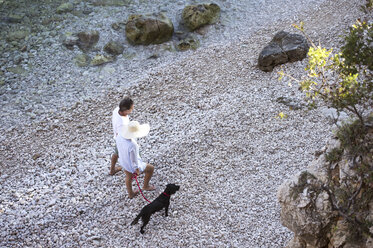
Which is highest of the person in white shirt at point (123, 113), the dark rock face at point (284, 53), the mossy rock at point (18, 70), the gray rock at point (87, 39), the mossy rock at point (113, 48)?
the person in white shirt at point (123, 113)

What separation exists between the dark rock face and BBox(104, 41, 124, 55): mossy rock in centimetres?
474

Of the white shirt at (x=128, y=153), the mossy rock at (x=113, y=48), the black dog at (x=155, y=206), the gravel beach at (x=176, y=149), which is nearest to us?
the black dog at (x=155, y=206)

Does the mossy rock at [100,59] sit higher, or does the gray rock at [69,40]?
the gray rock at [69,40]

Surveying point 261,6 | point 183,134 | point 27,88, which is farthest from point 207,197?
point 261,6

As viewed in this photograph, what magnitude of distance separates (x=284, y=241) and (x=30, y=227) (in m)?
4.34

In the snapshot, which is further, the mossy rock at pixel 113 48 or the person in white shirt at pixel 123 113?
the mossy rock at pixel 113 48

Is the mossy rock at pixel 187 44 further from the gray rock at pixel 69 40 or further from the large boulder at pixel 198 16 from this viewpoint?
the gray rock at pixel 69 40

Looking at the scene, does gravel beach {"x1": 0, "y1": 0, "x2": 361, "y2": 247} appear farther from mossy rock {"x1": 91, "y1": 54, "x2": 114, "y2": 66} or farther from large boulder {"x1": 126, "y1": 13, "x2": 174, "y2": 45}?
large boulder {"x1": 126, "y1": 13, "x2": 174, "y2": 45}

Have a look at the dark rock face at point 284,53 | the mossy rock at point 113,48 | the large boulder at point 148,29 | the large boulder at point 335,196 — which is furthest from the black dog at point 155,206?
Result: the large boulder at point 148,29

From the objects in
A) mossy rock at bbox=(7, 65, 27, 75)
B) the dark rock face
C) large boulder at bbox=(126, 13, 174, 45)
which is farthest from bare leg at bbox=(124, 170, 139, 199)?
large boulder at bbox=(126, 13, 174, 45)

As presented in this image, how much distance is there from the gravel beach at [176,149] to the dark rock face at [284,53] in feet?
0.93

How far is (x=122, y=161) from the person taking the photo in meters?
6.10

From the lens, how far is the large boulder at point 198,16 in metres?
12.6

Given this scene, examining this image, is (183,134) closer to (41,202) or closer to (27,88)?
(41,202)
